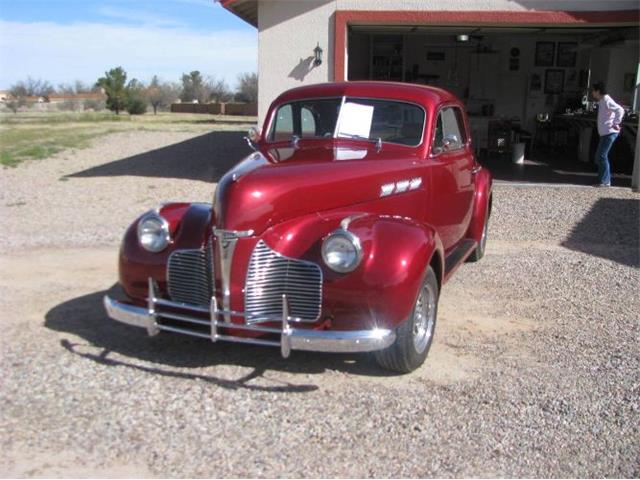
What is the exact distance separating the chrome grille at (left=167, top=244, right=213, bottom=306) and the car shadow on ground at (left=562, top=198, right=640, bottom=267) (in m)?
4.82

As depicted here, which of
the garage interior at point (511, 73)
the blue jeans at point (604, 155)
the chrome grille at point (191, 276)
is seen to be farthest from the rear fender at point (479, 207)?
the garage interior at point (511, 73)

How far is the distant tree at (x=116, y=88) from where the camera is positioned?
173 feet

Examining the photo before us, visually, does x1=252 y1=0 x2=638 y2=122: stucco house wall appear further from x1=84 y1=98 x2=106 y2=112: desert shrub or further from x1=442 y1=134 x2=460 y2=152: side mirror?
x1=84 y1=98 x2=106 y2=112: desert shrub

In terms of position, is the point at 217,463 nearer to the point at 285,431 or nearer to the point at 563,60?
the point at 285,431

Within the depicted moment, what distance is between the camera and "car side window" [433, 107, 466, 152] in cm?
523

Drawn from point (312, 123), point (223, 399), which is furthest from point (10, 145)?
point (223, 399)

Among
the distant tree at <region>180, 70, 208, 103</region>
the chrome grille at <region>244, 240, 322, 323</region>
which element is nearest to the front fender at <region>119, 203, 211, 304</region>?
the chrome grille at <region>244, 240, 322, 323</region>

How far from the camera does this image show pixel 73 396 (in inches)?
147

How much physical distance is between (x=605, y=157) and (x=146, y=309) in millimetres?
9267

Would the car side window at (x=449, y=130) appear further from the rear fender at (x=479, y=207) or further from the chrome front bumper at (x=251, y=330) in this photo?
the chrome front bumper at (x=251, y=330)

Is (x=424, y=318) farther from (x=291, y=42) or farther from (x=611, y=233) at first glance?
(x=291, y=42)

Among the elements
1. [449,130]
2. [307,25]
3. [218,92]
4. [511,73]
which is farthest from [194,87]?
[449,130]

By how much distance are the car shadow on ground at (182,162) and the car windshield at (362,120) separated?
7246 mm

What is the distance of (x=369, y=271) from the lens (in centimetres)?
369
